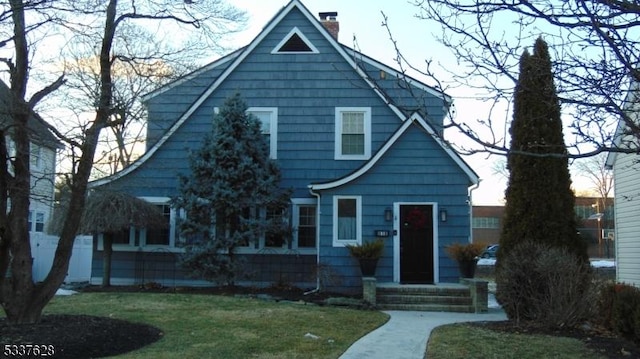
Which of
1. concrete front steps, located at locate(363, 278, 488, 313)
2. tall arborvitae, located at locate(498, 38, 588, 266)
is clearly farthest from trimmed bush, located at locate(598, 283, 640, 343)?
concrete front steps, located at locate(363, 278, 488, 313)

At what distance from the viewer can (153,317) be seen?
10289 millimetres

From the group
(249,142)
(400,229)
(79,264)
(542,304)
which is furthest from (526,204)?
(79,264)

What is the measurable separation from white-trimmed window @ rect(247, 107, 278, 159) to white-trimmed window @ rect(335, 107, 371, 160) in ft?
5.77

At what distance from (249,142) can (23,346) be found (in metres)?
8.72

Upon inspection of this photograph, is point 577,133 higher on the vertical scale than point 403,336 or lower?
higher

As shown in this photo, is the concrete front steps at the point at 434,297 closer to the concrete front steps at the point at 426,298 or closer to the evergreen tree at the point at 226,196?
the concrete front steps at the point at 426,298

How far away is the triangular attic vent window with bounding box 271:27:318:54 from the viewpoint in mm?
17266

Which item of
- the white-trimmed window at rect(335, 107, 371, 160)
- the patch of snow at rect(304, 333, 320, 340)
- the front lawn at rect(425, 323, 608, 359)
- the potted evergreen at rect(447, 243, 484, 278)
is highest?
the white-trimmed window at rect(335, 107, 371, 160)

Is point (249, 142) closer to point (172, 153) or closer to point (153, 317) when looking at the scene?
point (172, 153)

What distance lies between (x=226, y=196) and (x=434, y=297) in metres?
5.58

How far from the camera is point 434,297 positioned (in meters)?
13.5

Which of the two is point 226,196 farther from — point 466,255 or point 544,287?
point 544,287

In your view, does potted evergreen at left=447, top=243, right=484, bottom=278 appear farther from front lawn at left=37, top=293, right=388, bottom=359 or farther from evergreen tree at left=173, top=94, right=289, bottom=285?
evergreen tree at left=173, top=94, right=289, bottom=285

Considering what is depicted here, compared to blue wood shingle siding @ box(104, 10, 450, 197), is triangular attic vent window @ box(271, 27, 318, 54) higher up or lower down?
higher up
